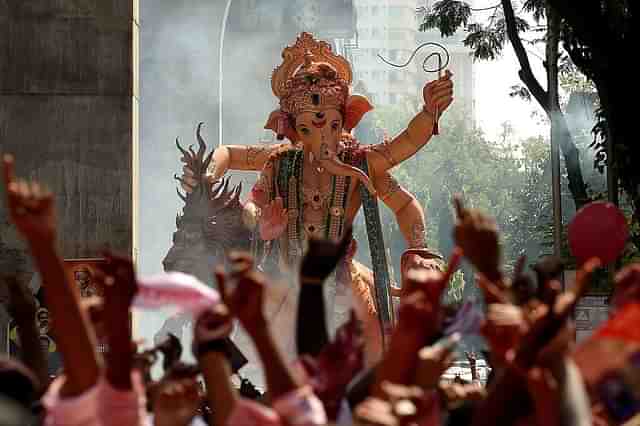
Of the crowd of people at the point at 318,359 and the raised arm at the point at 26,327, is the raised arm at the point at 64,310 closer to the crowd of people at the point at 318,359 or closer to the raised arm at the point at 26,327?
the crowd of people at the point at 318,359

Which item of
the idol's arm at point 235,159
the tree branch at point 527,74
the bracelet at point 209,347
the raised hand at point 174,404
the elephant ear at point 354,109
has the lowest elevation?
the raised hand at point 174,404

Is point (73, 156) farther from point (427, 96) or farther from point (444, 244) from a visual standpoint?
point (444, 244)

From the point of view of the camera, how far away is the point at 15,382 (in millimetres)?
3246

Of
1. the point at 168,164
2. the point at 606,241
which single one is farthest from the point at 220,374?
the point at 168,164

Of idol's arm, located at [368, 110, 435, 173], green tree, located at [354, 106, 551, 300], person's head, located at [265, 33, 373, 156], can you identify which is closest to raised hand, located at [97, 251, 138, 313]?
person's head, located at [265, 33, 373, 156]

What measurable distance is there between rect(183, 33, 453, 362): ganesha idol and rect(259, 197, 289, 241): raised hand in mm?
31

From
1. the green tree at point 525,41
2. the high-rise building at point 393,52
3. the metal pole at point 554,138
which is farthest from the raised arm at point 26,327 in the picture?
the high-rise building at point 393,52

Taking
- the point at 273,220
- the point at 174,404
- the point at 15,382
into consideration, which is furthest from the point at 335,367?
the point at 273,220

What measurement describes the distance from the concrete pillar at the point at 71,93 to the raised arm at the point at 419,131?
7.17 feet

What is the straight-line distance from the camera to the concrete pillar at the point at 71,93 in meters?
8.92

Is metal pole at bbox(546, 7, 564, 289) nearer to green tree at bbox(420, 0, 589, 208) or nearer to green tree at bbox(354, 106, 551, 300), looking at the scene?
green tree at bbox(420, 0, 589, 208)

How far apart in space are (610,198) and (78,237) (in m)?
5.75

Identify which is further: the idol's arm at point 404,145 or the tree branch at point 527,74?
the tree branch at point 527,74

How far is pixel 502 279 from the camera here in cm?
307
